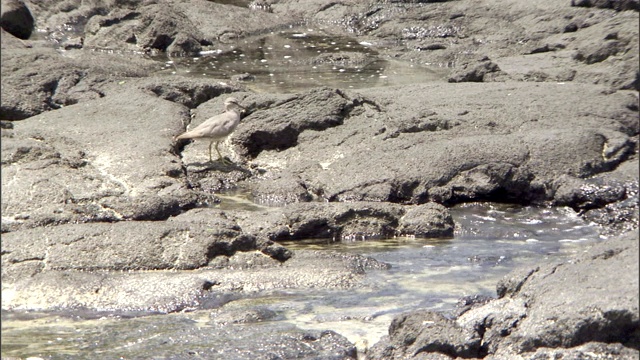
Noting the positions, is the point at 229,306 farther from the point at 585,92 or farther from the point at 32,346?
the point at 585,92

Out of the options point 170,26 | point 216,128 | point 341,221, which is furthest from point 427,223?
point 170,26

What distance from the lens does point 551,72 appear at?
A: 41.3 ft

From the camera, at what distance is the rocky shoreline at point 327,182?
5.01 meters

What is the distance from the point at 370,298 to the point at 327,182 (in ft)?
9.60

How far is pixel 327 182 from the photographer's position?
30.4 feet

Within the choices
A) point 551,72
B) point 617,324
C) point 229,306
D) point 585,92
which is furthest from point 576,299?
point 551,72

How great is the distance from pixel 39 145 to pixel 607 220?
16.3 feet

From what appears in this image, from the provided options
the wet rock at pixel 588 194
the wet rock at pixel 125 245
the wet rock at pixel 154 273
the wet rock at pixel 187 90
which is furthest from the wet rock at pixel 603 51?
the wet rock at pixel 125 245

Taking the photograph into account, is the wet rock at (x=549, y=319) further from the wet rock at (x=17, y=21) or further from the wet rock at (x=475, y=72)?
the wet rock at (x=17, y=21)

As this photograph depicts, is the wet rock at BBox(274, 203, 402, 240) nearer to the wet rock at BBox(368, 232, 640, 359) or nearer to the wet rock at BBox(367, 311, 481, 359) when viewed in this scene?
the wet rock at BBox(368, 232, 640, 359)

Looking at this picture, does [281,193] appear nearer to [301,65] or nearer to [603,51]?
[603,51]

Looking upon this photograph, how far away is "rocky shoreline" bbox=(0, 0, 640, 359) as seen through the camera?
501 cm

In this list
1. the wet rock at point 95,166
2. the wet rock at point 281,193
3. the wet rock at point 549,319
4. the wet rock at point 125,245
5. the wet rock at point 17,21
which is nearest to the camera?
the wet rock at point 549,319

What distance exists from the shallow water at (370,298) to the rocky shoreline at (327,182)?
0.16m
